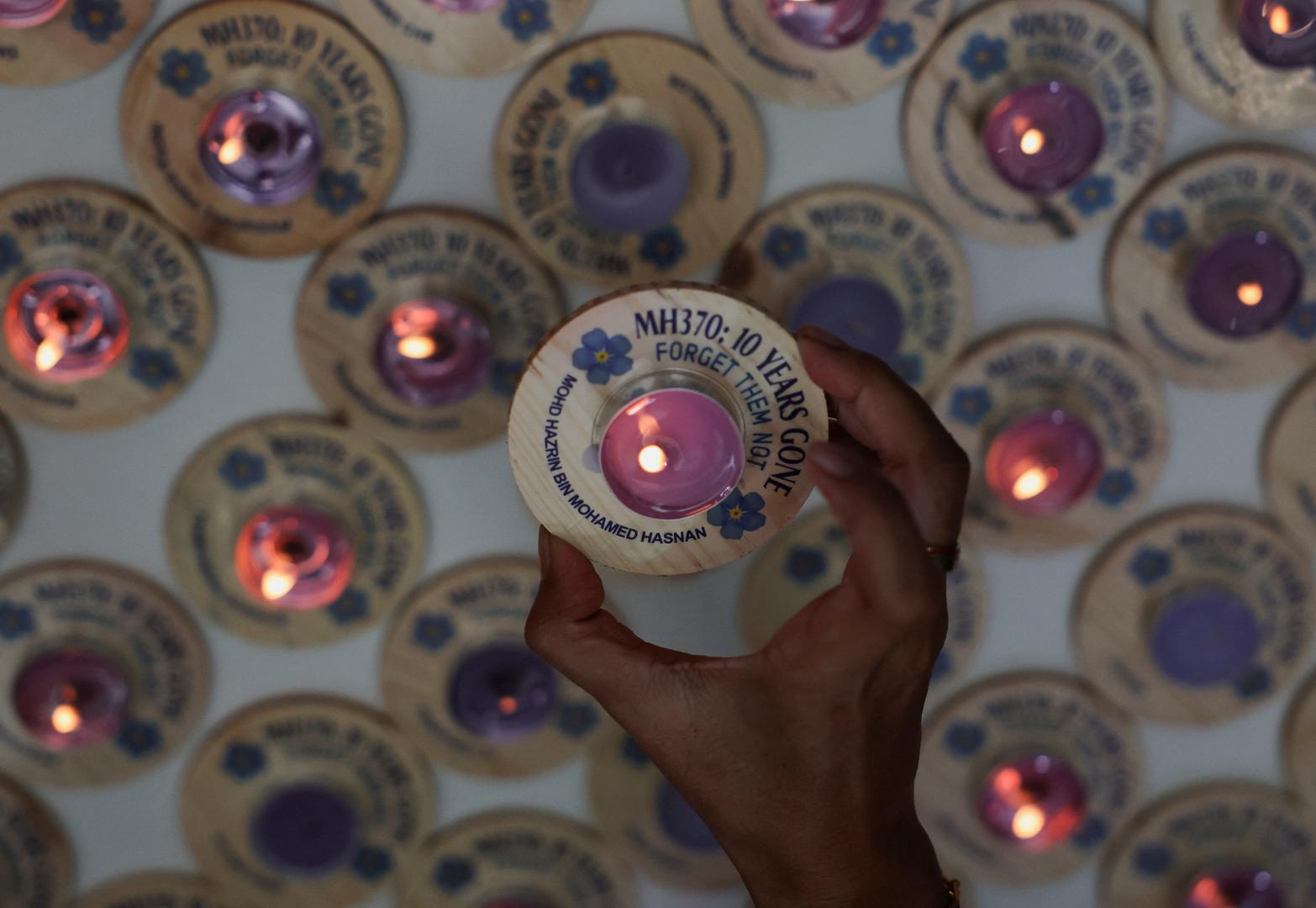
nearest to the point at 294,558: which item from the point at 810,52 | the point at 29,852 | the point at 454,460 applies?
the point at 454,460

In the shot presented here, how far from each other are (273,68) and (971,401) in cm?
64

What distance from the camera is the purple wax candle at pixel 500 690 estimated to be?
96 centimetres

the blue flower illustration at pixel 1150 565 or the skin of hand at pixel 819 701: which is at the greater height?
the blue flower illustration at pixel 1150 565

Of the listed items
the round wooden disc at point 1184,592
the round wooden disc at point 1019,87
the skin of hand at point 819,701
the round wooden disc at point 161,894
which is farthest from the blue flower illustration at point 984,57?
the round wooden disc at point 161,894

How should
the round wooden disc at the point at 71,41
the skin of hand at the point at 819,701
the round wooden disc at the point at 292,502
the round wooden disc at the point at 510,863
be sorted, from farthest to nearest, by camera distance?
the round wooden disc at the point at 510,863 → the round wooden disc at the point at 292,502 → the round wooden disc at the point at 71,41 → the skin of hand at the point at 819,701

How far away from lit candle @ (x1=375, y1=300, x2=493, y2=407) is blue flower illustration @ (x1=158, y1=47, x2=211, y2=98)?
0.73 ft

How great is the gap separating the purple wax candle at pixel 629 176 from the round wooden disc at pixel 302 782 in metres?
0.50

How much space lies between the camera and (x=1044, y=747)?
3.39 feet

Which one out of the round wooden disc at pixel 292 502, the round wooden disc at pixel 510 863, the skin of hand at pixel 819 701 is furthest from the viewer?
the round wooden disc at pixel 510 863

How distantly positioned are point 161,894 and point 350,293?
0.59 meters

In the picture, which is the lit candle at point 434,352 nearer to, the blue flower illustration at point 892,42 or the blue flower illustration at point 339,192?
the blue flower illustration at point 339,192

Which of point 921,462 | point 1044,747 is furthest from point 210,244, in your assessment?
point 1044,747

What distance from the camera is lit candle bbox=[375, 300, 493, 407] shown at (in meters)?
0.87

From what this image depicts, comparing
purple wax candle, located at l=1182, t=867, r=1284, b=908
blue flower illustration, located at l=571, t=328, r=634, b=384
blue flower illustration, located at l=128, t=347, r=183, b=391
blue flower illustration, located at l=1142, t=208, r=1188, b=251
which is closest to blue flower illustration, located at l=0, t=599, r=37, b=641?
blue flower illustration, located at l=128, t=347, r=183, b=391
